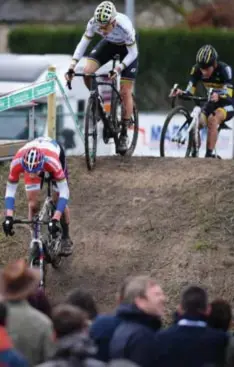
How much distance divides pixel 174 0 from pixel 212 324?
38.1 meters

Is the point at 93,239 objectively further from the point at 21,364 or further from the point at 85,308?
the point at 21,364

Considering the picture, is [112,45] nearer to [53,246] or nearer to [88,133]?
[88,133]

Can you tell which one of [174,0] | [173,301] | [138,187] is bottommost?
[173,301]

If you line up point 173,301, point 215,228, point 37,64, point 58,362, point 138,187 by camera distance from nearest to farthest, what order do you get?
point 58,362 → point 173,301 → point 215,228 → point 138,187 → point 37,64

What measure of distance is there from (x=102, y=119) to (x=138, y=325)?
7996 mm

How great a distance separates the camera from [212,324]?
887 centimetres

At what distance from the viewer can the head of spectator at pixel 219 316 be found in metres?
8.84

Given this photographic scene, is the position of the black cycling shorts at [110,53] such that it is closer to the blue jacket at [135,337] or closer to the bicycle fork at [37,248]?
the bicycle fork at [37,248]

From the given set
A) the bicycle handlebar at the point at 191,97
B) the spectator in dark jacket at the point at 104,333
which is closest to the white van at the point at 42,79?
the bicycle handlebar at the point at 191,97

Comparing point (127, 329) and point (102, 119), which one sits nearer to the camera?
point (127, 329)

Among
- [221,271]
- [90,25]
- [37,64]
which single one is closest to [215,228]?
[221,271]

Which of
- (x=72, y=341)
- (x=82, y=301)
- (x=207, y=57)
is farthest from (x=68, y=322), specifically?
(x=207, y=57)

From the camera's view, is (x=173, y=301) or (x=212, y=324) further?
(x=173, y=301)

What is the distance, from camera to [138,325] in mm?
8219
